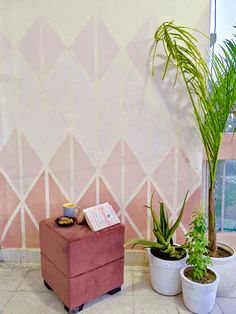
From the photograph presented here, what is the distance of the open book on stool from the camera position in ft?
5.89

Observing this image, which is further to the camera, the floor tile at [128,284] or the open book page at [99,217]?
the floor tile at [128,284]

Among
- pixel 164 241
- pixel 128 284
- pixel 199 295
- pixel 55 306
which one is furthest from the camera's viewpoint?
pixel 128 284

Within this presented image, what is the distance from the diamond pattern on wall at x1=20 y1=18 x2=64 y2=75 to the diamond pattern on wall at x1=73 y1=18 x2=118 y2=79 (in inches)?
5.6

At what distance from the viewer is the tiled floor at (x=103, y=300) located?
174 cm

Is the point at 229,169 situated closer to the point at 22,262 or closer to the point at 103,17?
the point at 103,17

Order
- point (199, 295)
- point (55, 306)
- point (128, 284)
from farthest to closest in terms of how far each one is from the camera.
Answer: point (128, 284)
point (55, 306)
point (199, 295)

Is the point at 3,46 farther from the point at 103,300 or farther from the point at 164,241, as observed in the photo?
the point at 103,300

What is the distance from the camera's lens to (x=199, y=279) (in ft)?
5.61

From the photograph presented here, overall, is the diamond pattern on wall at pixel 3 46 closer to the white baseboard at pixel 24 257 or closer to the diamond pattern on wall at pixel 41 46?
the diamond pattern on wall at pixel 41 46

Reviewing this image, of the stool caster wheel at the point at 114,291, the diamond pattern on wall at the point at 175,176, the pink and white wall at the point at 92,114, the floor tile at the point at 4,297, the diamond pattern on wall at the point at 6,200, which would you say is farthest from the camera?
the diamond pattern on wall at the point at 6,200

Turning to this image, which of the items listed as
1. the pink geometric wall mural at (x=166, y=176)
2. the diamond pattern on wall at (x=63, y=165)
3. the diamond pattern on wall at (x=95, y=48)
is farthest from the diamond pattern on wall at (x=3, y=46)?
the pink geometric wall mural at (x=166, y=176)

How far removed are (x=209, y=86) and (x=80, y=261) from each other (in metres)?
1.28

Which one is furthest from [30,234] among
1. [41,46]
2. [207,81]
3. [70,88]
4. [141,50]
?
[207,81]

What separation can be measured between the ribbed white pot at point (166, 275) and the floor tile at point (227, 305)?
0.25m
